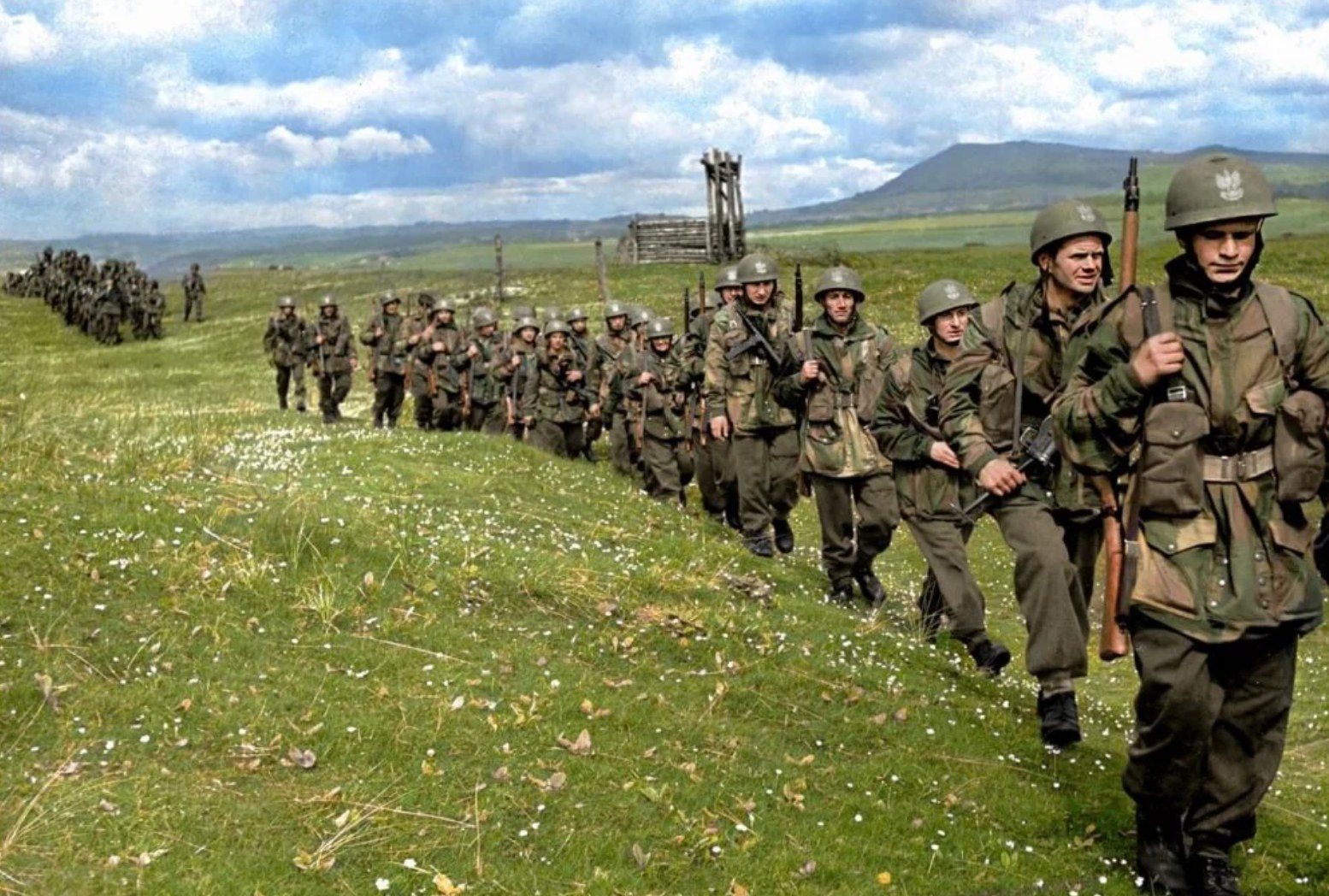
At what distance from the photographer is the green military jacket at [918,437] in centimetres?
924

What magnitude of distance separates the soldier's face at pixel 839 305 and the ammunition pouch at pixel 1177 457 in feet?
19.4

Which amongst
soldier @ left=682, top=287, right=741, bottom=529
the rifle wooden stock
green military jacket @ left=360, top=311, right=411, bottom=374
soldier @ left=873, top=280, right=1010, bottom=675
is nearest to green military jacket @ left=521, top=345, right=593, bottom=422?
soldier @ left=682, top=287, right=741, bottom=529

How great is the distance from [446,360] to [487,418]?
3.89 feet

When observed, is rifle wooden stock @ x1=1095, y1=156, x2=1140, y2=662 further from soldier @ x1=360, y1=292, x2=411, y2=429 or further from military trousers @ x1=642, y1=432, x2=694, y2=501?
soldier @ x1=360, y1=292, x2=411, y2=429

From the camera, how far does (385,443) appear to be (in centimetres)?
1706

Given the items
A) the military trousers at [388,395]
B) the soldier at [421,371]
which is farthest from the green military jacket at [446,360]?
the military trousers at [388,395]

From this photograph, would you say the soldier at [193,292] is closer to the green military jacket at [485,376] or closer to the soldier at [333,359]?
the soldier at [333,359]

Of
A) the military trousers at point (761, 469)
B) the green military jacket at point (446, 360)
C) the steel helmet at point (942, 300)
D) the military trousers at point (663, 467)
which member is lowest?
the military trousers at point (663, 467)

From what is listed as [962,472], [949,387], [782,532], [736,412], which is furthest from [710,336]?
[949,387]

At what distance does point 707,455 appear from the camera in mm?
16062

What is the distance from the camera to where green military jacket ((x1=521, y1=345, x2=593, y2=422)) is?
19.0m

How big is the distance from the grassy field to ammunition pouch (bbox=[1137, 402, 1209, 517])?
184 cm

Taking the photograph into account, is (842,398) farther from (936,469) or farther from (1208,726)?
(1208,726)

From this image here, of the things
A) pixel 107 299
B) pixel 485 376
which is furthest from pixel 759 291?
pixel 107 299
